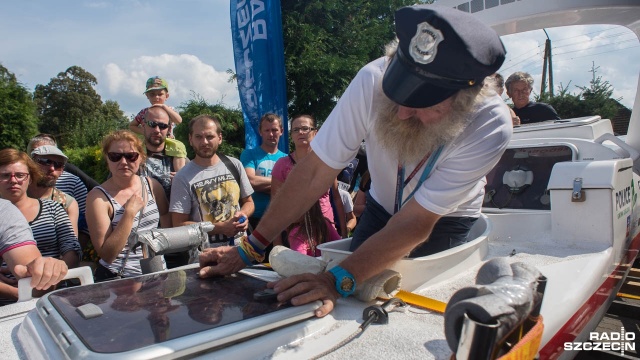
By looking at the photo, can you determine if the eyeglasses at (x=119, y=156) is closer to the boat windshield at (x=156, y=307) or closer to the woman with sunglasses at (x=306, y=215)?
the woman with sunglasses at (x=306, y=215)

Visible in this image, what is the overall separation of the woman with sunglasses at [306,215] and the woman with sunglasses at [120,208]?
86 centimetres

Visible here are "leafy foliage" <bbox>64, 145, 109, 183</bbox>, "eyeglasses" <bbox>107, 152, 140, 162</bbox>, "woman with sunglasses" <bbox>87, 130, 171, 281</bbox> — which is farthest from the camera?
"leafy foliage" <bbox>64, 145, 109, 183</bbox>

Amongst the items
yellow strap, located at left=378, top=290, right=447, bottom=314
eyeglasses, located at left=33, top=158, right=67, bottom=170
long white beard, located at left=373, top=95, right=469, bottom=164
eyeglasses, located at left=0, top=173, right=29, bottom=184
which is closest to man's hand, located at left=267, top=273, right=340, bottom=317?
yellow strap, located at left=378, top=290, right=447, bottom=314

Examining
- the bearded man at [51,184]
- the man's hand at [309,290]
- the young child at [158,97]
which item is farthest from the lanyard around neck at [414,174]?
the young child at [158,97]

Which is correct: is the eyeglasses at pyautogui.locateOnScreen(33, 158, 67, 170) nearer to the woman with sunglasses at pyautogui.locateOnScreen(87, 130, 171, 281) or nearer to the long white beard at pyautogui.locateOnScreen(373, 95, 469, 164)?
the woman with sunglasses at pyautogui.locateOnScreen(87, 130, 171, 281)

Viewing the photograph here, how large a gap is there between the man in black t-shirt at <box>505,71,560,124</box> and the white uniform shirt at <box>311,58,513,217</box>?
2.90 meters

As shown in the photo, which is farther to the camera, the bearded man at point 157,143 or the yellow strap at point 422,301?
the bearded man at point 157,143

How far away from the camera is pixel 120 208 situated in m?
2.66

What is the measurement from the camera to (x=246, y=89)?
6.61 metres

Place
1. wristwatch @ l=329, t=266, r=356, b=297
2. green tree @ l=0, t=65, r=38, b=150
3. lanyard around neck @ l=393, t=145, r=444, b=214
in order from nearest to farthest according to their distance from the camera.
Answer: wristwatch @ l=329, t=266, r=356, b=297, lanyard around neck @ l=393, t=145, r=444, b=214, green tree @ l=0, t=65, r=38, b=150

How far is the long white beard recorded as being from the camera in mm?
1542

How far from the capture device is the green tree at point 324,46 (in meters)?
11.6

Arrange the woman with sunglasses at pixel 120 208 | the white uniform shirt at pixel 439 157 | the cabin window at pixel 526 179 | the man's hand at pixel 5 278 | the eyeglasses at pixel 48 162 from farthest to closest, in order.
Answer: the cabin window at pixel 526 179, the eyeglasses at pixel 48 162, the woman with sunglasses at pixel 120 208, the man's hand at pixel 5 278, the white uniform shirt at pixel 439 157

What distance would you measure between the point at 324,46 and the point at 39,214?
10.4 metres
